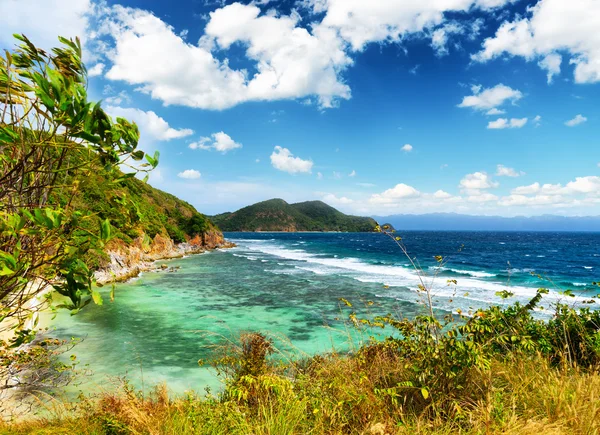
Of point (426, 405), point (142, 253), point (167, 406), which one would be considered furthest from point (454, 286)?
point (142, 253)

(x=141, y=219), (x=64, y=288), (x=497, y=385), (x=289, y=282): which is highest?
(x=141, y=219)

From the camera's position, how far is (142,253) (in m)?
40.3

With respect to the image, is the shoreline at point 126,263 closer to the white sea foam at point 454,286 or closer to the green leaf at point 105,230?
the green leaf at point 105,230

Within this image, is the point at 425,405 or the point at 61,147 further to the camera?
the point at 425,405

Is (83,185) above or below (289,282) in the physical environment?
above

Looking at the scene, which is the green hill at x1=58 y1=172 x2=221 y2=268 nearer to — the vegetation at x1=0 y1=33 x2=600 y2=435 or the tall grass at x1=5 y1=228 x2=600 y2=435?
the vegetation at x1=0 y1=33 x2=600 y2=435

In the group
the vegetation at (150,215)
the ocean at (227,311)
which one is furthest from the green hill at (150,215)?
the ocean at (227,311)

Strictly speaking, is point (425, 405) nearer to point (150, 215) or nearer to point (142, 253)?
point (142, 253)

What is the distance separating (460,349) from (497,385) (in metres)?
1.00

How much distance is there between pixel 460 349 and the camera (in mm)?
3770

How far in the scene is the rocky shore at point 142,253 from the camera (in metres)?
29.5

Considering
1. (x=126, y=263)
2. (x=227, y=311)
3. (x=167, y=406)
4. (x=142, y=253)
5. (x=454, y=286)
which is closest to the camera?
(x=167, y=406)

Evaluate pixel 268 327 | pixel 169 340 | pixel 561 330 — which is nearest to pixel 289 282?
pixel 268 327

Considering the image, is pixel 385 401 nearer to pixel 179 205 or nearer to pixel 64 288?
pixel 64 288
